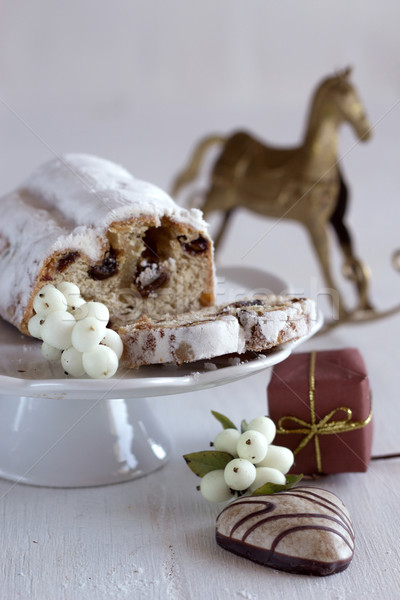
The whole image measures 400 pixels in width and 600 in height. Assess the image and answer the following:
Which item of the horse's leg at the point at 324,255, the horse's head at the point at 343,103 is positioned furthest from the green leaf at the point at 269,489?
the horse's head at the point at 343,103

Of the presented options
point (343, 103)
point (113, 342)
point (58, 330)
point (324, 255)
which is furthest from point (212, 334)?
point (343, 103)

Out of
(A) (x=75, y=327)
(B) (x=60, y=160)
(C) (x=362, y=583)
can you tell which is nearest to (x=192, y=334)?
(A) (x=75, y=327)

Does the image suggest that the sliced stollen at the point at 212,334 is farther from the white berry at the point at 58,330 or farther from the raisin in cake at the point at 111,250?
the raisin in cake at the point at 111,250

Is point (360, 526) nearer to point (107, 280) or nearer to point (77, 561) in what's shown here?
point (77, 561)

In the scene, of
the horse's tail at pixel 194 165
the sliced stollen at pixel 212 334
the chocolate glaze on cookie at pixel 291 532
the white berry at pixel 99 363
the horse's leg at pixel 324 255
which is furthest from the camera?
the horse's tail at pixel 194 165

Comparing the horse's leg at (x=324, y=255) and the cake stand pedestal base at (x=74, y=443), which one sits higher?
the horse's leg at (x=324, y=255)
